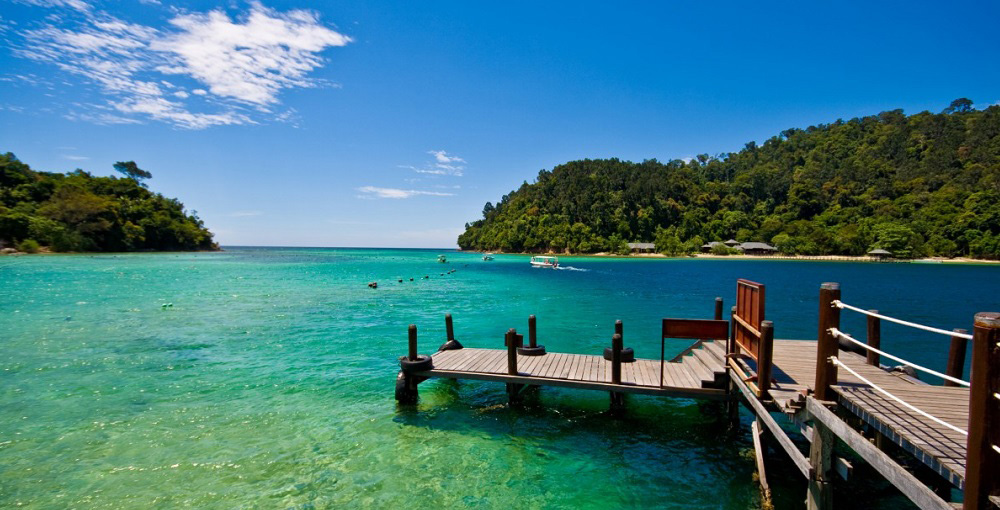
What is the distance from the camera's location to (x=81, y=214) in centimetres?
10731

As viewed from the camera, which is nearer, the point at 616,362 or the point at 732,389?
the point at 732,389

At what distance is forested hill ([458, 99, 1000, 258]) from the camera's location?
117 m

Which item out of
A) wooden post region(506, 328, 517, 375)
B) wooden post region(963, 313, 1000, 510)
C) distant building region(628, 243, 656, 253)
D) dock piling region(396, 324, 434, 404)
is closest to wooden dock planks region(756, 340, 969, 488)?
wooden post region(963, 313, 1000, 510)

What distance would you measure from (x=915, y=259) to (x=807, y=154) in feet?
331

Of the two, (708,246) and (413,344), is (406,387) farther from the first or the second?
(708,246)

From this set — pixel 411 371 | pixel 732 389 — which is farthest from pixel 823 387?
pixel 411 371

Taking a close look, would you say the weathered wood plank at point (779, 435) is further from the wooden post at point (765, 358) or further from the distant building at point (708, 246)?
the distant building at point (708, 246)

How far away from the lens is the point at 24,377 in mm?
14812

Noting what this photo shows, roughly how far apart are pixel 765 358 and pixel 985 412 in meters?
4.28

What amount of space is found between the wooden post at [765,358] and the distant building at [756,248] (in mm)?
155811

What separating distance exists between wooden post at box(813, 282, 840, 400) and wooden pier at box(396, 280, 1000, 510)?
2cm

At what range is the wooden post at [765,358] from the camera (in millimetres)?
7371

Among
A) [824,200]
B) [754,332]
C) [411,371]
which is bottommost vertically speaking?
[411,371]

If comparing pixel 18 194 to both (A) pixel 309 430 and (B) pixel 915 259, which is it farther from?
(B) pixel 915 259
